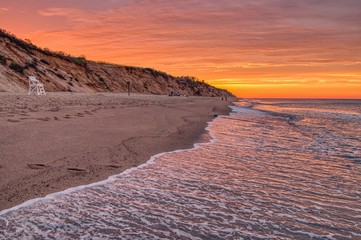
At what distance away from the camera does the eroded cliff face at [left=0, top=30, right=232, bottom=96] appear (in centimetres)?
2806

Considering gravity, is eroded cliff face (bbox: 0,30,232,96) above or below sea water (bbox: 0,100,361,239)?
above

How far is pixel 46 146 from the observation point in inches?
251

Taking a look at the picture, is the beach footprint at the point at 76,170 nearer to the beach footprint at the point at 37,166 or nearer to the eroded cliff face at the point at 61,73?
the beach footprint at the point at 37,166

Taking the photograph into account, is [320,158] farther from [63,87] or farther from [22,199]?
[63,87]

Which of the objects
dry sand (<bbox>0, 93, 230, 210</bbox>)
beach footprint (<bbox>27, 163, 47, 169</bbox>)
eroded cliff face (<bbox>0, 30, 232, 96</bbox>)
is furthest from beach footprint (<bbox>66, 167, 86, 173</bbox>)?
eroded cliff face (<bbox>0, 30, 232, 96</bbox>)

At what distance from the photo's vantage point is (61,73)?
121 ft

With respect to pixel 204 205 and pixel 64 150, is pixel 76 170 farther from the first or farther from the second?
pixel 204 205

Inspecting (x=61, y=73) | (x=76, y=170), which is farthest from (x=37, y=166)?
(x=61, y=73)

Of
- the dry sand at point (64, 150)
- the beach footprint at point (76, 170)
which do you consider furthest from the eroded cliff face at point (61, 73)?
the beach footprint at point (76, 170)

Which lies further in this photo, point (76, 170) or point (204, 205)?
point (76, 170)

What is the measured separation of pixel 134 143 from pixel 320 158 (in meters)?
4.41

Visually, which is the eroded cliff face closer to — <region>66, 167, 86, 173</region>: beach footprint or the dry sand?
the dry sand

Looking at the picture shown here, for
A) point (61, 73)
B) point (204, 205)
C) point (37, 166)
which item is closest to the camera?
point (204, 205)

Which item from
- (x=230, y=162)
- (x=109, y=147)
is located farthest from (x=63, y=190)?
(x=230, y=162)
